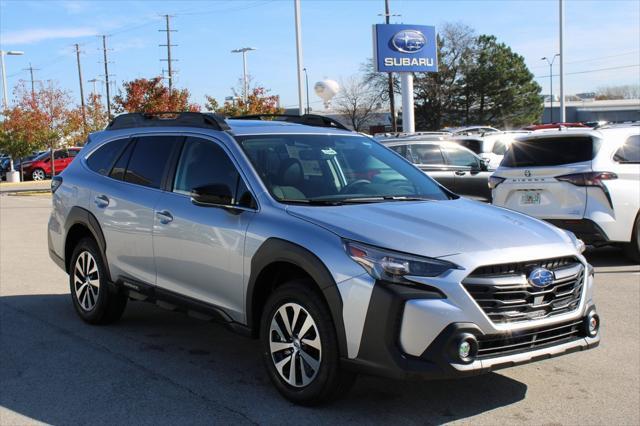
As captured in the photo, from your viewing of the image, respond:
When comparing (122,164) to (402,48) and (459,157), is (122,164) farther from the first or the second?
(402,48)

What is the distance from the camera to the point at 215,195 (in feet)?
16.0

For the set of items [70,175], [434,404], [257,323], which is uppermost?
[70,175]

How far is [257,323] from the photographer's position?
471cm

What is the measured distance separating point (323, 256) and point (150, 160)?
241cm

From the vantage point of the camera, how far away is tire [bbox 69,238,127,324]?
6277 mm

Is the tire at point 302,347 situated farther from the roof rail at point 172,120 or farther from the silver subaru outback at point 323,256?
the roof rail at point 172,120

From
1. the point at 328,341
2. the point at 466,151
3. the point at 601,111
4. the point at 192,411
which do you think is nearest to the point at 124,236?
the point at 192,411

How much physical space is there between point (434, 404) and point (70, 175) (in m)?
4.28

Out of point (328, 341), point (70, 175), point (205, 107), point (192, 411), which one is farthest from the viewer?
point (205, 107)

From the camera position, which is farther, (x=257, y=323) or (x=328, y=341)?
(x=257, y=323)

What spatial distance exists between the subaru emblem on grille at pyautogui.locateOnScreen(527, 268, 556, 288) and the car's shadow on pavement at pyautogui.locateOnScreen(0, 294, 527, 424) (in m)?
0.90

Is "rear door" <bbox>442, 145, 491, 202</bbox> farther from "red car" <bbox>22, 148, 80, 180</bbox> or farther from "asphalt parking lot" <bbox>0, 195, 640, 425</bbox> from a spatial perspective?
"red car" <bbox>22, 148, 80, 180</bbox>

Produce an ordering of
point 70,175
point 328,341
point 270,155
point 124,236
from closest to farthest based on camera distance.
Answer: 1. point 328,341
2. point 270,155
3. point 124,236
4. point 70,175

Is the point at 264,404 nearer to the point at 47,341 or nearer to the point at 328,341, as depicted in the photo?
the point at 328,341
